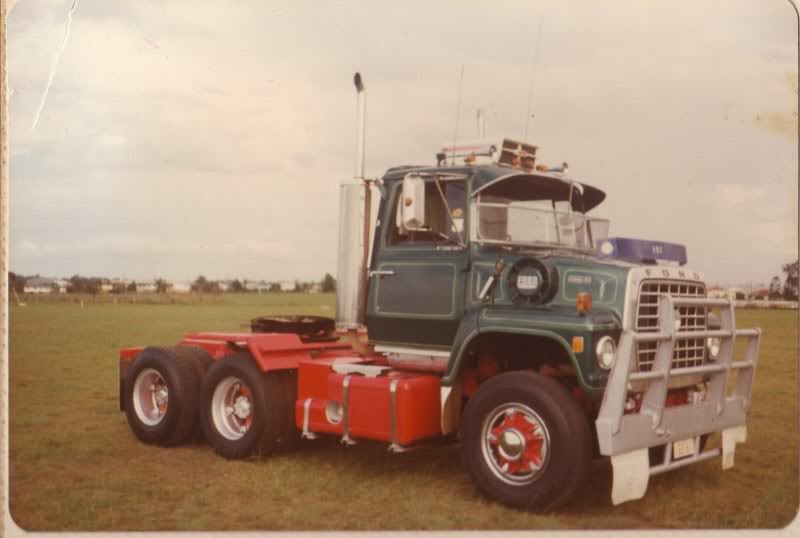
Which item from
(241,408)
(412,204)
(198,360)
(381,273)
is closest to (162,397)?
(198,360)

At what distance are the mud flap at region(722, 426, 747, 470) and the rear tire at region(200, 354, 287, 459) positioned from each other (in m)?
4.30

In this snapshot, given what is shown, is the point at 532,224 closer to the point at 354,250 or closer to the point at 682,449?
the point at 354,250

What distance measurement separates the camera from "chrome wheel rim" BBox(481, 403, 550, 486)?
6.98m

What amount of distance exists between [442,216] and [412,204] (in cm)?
65

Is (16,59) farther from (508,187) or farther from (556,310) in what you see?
(556,310)

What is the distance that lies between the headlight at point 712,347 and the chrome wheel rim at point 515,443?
2232mm

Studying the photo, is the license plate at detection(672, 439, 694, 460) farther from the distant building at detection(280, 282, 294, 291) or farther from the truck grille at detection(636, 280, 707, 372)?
the distant building at detection(280, 282, 294, 291)

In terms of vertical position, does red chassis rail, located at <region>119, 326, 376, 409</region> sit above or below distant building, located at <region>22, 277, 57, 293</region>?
below

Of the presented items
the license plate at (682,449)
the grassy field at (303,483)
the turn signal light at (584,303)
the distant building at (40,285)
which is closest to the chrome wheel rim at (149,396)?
the grassy field at (303,483)

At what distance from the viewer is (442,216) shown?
8148 mm

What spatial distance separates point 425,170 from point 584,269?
186 centimetres

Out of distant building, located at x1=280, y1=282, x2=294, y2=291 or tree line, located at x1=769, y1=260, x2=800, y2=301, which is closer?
tree line, located at x1=769, y1=260, x2=800, y2=301

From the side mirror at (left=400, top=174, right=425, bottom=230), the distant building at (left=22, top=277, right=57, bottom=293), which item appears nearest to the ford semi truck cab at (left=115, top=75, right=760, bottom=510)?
the side mirror at (left=400, top=174, right=425, bottom=230)

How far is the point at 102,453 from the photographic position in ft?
30.5
